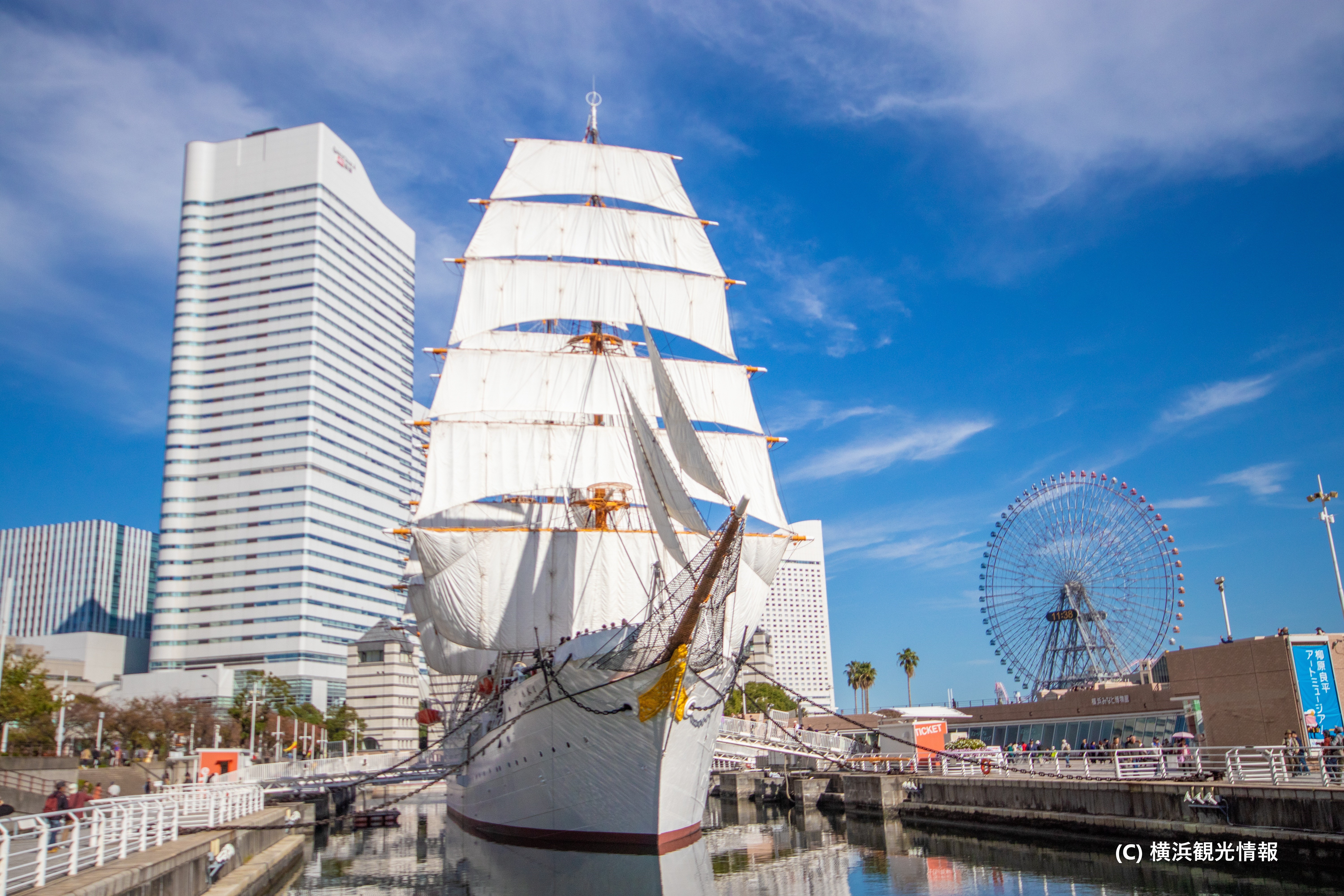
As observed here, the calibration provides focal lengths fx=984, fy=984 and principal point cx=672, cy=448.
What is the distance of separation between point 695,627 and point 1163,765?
1373 centimetres

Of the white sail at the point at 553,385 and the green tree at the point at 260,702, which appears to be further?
the green tree at the point at 260,702

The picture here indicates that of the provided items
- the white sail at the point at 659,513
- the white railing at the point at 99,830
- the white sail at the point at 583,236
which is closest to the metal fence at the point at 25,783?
the white railing at the point at 99,830

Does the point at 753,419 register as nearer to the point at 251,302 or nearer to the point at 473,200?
the point at 473,200

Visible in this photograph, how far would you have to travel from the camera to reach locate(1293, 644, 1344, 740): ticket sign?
27125 mm

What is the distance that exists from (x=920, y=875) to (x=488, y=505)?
28.4 meters

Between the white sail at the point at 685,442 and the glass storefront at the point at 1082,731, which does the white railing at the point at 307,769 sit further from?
the glass storefront at the point at 1082,731

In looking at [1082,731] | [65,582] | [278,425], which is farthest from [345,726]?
[65,582]

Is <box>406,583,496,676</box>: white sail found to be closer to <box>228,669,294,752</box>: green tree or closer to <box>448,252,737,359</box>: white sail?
<box>448,252,737,359</box>: white sail

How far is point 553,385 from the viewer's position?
4544cm

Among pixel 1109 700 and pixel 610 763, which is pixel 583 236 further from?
pixel 1109 700

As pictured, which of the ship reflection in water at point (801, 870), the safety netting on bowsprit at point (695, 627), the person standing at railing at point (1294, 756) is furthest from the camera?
the safety netting on bowsprit at point (695, 627)

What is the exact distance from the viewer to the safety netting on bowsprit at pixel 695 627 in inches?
1088

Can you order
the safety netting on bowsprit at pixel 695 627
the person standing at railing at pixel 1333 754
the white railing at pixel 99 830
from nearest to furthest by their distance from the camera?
the white railing at pixel 99 830
the person standing at railing at pixel 1333 754
the safety netting on bowsprit at pixel 695 627

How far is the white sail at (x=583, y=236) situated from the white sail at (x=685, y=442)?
23.7 metres
